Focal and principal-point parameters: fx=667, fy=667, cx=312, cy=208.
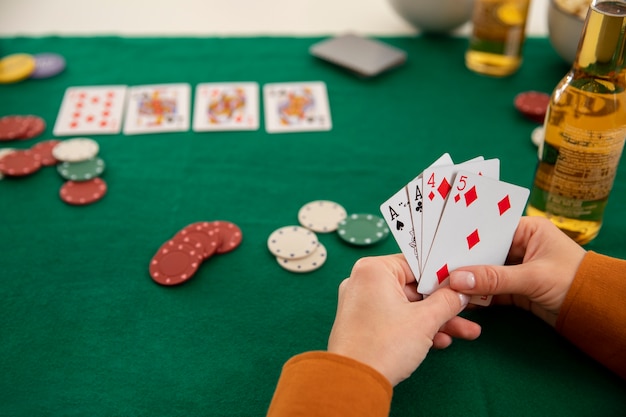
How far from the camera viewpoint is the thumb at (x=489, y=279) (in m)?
1.01

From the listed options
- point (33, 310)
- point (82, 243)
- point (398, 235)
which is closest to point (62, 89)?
point (82, 243)

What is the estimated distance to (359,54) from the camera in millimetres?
1927

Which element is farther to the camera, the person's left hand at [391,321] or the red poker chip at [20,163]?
the red poker chip at [20,163]

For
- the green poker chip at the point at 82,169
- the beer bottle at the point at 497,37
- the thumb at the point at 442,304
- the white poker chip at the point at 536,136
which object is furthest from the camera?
the beer bottle at the point at 497,37

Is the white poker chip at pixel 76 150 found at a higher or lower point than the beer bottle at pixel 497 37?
lower

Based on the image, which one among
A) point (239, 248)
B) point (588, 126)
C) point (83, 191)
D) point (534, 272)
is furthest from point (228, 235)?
point (588, 126)

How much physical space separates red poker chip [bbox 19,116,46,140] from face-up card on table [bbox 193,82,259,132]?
0.38 m

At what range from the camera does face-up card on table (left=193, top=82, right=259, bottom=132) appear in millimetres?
1692

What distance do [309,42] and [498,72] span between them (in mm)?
573

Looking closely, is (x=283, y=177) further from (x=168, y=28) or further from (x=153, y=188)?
(x=168, y=28)

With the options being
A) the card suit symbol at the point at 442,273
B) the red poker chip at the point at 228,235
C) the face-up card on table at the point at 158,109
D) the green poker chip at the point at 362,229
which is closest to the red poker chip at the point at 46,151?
the face-up card on table at the point at 158,109

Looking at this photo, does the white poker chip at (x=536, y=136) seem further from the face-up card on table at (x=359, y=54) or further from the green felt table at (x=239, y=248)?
the face-up card on table at (x=359, y=54)

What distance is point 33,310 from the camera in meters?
1.18

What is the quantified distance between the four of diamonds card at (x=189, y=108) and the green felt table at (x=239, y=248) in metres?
0.04
